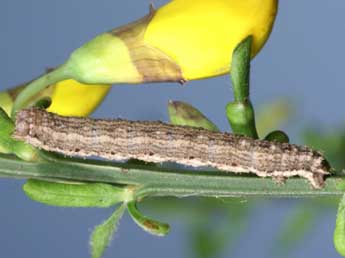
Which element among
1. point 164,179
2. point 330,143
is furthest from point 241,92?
point 330,143

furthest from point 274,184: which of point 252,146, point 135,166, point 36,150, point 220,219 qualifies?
point 220,219

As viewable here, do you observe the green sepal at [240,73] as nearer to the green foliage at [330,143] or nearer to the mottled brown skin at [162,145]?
the mottled brown skin at [162,145]

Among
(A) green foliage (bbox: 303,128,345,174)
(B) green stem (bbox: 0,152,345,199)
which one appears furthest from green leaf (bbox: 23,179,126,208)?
(A) green foliage (bbox: 303,128,345,174)

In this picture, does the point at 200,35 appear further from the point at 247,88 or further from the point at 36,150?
the point at 36,150

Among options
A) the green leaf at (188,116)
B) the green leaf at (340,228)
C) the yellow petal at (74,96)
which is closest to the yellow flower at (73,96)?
the yellow petal at (74,96)

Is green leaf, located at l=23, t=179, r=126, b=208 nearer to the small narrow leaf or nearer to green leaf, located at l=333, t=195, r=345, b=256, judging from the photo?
the small narrow leaf

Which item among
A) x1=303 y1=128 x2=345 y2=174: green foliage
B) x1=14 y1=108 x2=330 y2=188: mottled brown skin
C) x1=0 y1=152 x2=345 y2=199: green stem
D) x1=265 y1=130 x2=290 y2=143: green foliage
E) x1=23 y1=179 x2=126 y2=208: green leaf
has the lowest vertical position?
x1=23 y1=179 x2=126 y2=208: green leaf
